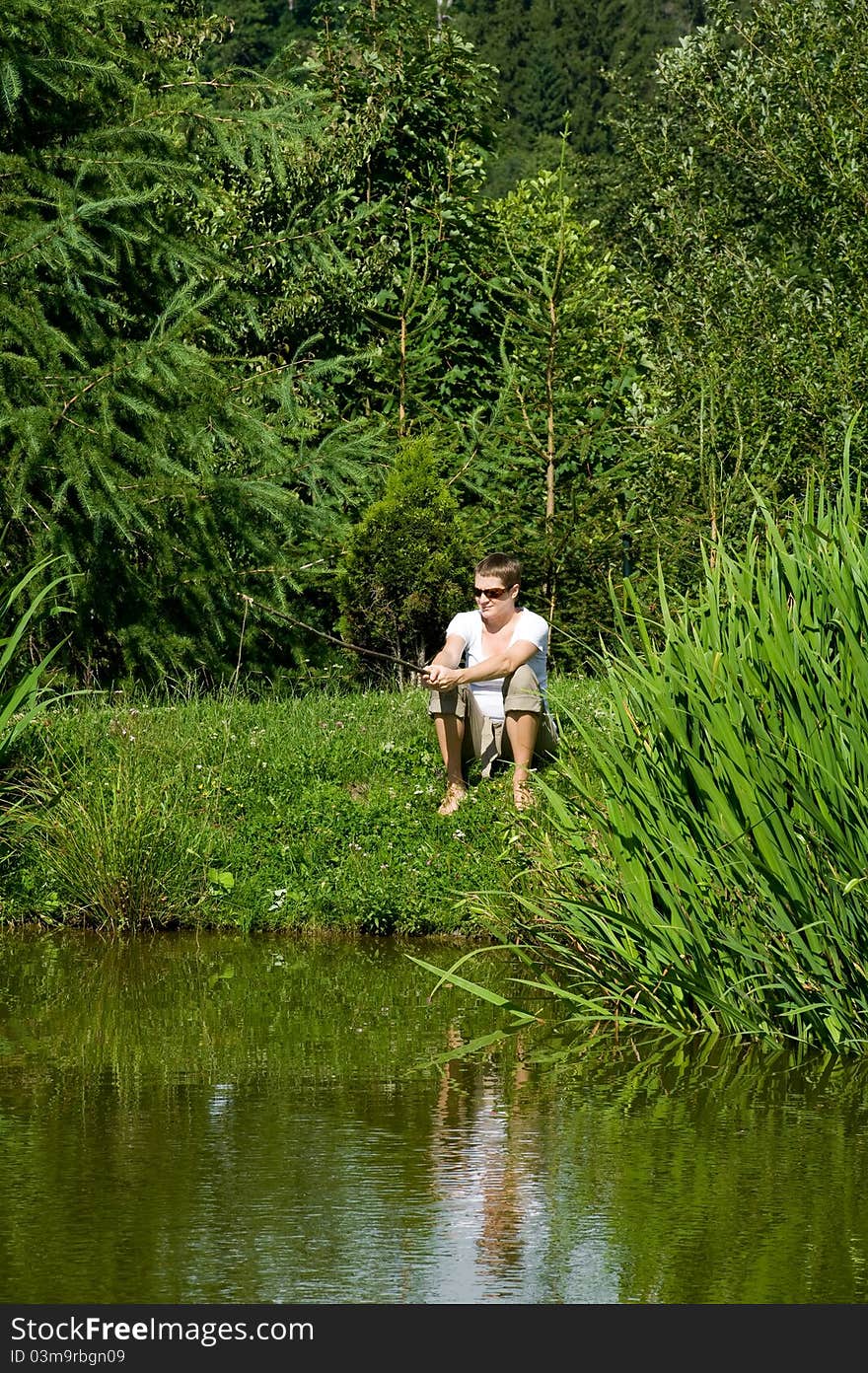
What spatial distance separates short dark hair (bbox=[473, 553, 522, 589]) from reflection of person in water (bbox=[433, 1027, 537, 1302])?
3.18 m

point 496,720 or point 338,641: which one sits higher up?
point 338,641

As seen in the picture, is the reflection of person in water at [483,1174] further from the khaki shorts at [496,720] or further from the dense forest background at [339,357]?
the dense forest background at [339,357]

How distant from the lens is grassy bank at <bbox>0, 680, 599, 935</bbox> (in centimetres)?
807

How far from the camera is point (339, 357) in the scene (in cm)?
1332

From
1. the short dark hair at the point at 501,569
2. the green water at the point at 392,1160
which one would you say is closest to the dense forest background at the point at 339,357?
the short dark hair at the point at 501,569

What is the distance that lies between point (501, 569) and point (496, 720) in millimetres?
703

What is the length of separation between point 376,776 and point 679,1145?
417cm

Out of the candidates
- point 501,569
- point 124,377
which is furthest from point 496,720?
point 124,377

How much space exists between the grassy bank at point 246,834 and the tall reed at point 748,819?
124cm

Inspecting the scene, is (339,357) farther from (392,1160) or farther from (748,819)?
(392,1160)

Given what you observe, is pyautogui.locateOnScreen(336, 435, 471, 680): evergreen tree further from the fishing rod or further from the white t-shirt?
the white t-shirt

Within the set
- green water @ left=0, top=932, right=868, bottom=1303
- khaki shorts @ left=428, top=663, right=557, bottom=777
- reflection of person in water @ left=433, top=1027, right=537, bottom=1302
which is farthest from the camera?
khaki shorts @ left=428, top=663, right=557, bottom=777

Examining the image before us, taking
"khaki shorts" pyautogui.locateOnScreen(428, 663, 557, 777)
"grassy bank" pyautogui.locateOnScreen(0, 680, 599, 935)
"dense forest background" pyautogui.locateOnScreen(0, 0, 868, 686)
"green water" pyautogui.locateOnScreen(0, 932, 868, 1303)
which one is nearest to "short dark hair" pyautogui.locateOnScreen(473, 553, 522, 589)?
"khaki shorts" pyautogui.locateOnScreen(428, 663, 557, 777)

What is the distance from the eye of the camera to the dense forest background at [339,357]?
442 inches
